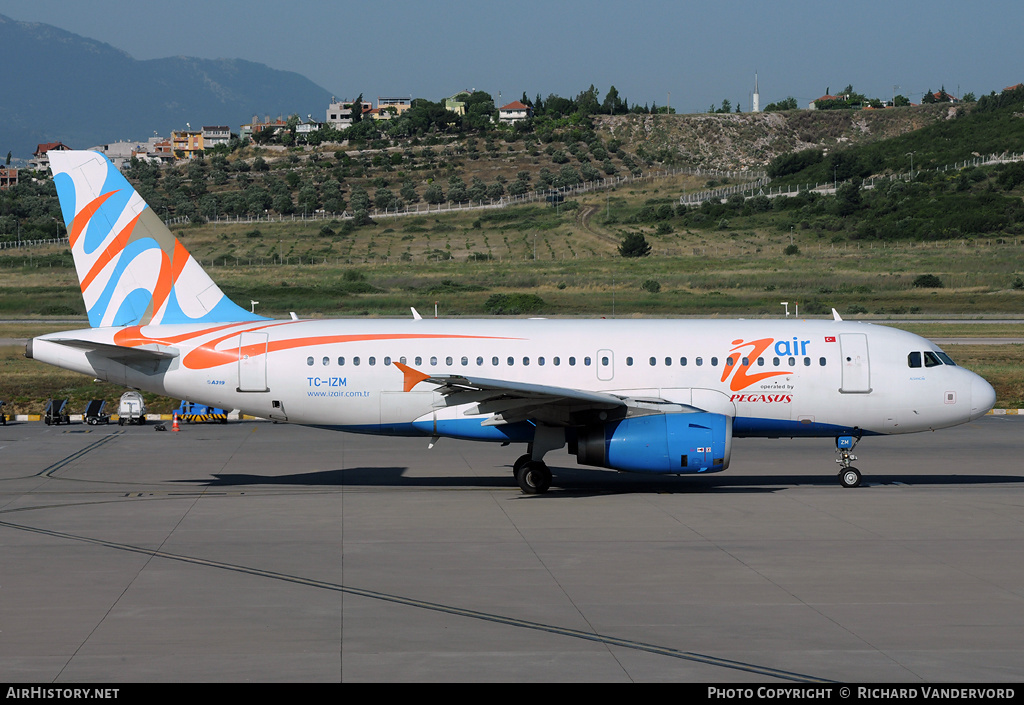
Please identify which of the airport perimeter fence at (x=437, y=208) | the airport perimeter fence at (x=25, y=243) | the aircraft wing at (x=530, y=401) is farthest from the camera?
the airport perimeter fence at (x=437, y=208)

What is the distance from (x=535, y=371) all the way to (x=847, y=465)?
7.86m

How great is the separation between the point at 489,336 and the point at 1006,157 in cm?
15983

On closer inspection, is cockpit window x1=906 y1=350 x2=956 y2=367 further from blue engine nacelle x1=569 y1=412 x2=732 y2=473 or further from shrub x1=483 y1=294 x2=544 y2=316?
shrub x1=483 y1=294 x2=544 y2=316

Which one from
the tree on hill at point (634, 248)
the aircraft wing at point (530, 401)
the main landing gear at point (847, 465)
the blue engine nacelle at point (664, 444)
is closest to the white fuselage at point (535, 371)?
the main landing gear at point (847, 465)

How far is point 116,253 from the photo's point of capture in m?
24.8

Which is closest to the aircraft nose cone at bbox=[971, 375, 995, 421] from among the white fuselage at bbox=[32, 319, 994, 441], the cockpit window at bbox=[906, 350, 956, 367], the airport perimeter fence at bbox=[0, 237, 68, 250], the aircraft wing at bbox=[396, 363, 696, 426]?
the white fuselage at bbox=[32, 319, 994, 441]

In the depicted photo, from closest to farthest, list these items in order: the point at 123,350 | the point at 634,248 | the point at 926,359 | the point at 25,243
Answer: the point at 123,350 → the point at 926,359 → the point at 634,248 → the point at 25,243

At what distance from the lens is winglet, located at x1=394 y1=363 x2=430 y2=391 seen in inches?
867

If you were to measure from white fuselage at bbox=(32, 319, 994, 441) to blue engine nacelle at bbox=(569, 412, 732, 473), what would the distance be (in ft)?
5.68

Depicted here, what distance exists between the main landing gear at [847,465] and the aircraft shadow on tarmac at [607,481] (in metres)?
0.29

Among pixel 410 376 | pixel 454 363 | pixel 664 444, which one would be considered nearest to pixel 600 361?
pixel 664 444

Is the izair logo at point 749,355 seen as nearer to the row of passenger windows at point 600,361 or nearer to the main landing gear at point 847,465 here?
the row of passenger windows at point 600,361

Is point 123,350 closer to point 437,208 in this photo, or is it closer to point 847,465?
point 847,465

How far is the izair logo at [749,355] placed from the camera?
79.7 ft
